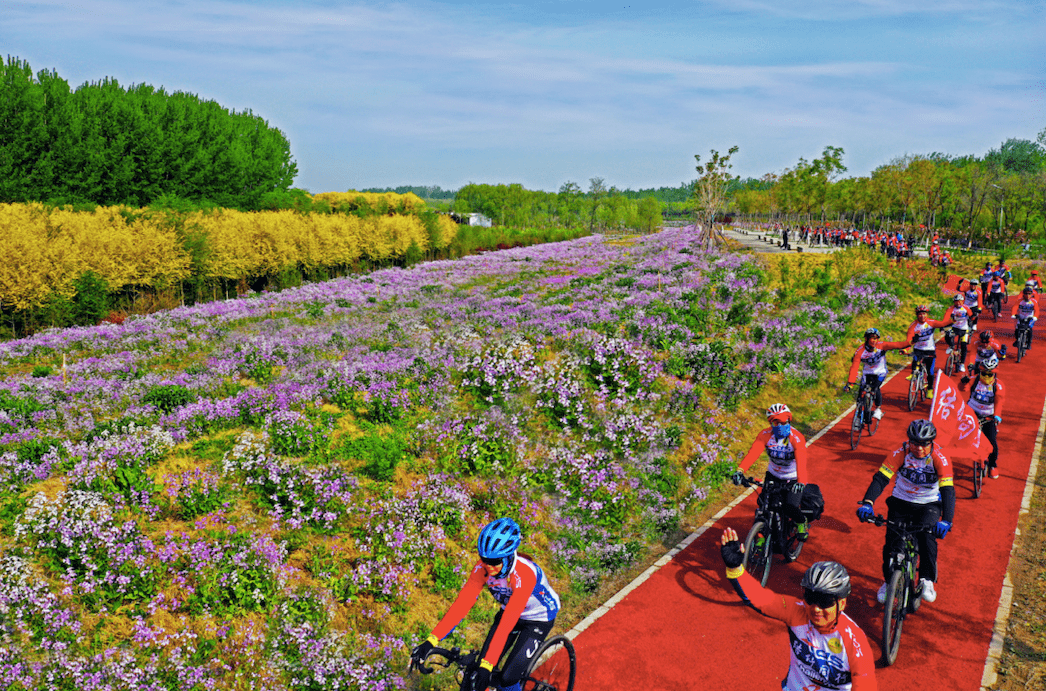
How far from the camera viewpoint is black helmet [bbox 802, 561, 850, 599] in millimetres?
4363

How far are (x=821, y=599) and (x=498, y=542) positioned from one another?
2502 mm

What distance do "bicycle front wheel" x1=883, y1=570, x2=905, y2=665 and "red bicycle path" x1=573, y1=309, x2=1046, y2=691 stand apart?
0.21 metres

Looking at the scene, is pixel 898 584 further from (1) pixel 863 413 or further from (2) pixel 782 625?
(1) pixel 863 413

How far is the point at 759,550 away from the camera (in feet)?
29.7

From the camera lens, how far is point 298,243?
46375 mm

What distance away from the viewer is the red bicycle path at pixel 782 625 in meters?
7.47

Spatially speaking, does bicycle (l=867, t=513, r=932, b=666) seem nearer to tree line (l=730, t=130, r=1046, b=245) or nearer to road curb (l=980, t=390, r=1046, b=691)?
road curb (l=980, t=390, r=1046, b=691)

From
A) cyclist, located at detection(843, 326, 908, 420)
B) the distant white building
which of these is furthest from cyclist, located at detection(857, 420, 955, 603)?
the distant white building

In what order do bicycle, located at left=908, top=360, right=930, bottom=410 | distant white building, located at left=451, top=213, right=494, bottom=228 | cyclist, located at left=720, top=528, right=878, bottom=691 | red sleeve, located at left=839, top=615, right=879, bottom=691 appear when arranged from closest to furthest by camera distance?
1. red sleeve, located at left=839, top=615, right=879, bottom=691
2. cyclist, located at left=720, top=528, right=878, bottom=691
3. bicycle, located at left=908, top=360, right=930, bottom=410
4. distant white building, located at left=451, top=213, right=494, bottom=228

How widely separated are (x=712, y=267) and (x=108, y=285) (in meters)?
32.1

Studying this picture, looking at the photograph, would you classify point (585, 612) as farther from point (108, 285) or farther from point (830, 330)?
point (108, 285)

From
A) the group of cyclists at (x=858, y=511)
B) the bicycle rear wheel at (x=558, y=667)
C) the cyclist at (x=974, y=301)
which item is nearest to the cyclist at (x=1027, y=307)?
the cyclist at (x=974, y=301)

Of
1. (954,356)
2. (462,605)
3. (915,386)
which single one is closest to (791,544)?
(462,605)

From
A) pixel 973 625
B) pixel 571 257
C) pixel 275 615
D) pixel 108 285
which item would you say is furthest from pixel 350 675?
pixel 571 257
